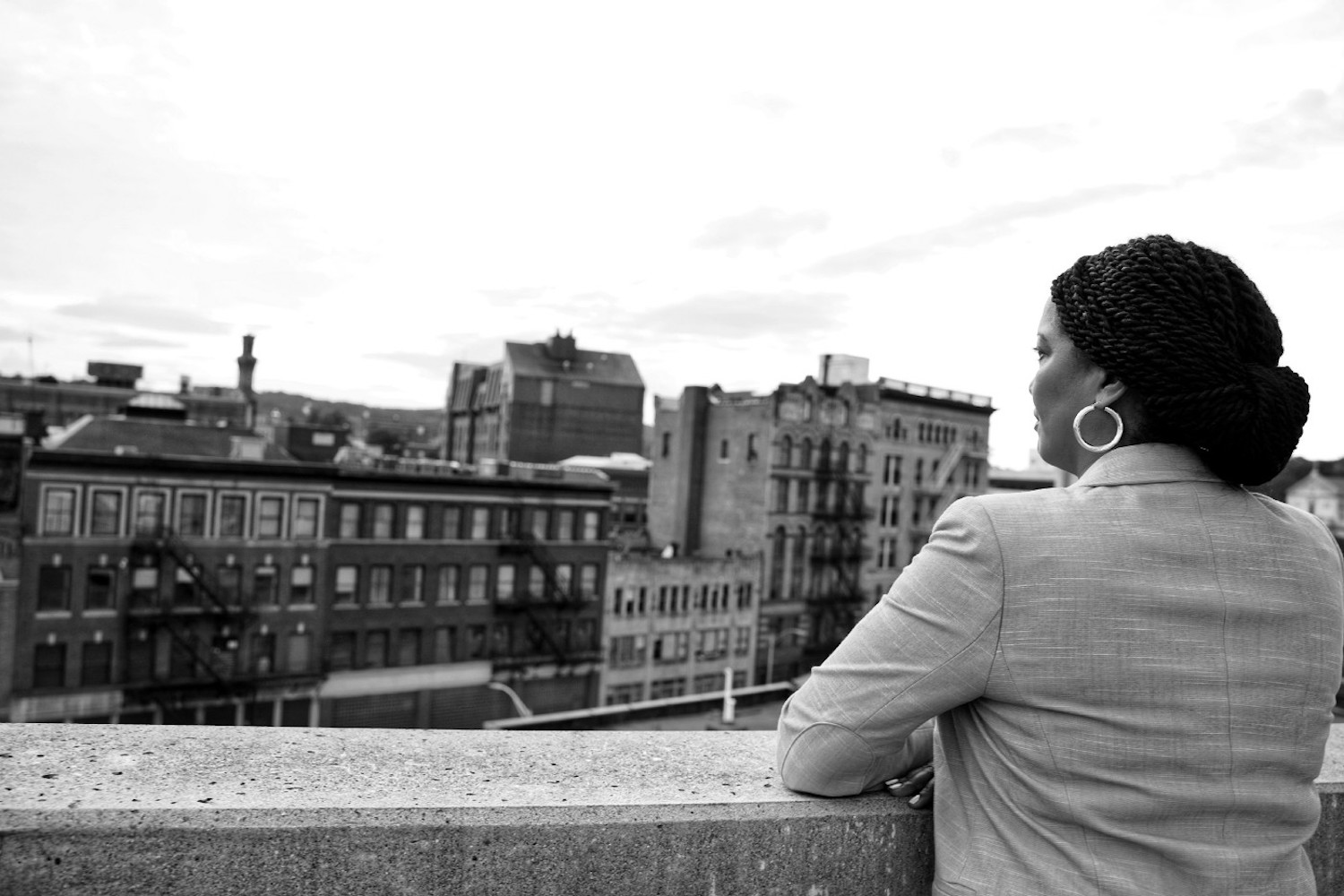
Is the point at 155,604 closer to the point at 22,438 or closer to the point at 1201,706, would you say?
the point at 22,438

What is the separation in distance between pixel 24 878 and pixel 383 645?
1754 inches

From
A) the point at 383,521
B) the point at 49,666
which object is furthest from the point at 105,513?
the point at 383,521

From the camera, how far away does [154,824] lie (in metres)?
2.26

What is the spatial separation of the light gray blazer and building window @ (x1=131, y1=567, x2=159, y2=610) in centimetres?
4169

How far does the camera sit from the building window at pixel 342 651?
43.8m

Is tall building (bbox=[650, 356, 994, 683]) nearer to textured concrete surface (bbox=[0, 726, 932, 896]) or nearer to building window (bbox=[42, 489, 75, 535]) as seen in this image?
building window (bbox=[42, 489, 75, 535])

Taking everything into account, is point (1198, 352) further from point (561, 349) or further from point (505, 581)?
point (561, 349)

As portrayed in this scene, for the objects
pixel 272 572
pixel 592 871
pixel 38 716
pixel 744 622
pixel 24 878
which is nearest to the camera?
pixel 24 878

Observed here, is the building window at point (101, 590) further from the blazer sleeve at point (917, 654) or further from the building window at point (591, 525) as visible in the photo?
the blazer sleeve at point (917, 654)

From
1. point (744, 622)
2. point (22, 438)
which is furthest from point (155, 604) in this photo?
point (744, 622)

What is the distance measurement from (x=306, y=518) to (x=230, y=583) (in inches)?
143

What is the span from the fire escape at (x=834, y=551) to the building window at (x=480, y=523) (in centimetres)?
1981

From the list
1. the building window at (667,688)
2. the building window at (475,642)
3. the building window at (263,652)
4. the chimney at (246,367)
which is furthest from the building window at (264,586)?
the chimney at (246,367)

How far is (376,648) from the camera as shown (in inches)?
1764
